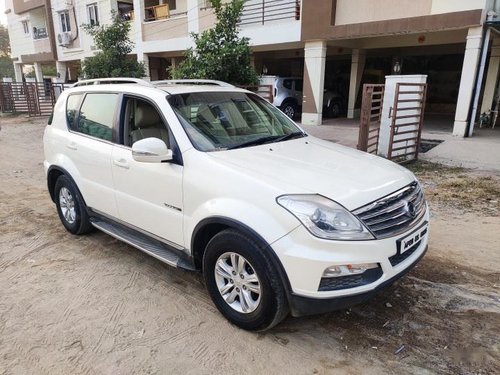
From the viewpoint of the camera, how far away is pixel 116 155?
3.76 meters

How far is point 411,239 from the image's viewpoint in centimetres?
281

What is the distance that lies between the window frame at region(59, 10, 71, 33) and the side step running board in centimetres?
2727

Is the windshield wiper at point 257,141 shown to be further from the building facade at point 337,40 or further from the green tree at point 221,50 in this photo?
the building facade at point 337,40

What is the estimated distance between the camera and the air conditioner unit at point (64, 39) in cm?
2634

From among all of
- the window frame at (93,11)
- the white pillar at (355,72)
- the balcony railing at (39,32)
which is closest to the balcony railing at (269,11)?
the white pillar at (355,72)

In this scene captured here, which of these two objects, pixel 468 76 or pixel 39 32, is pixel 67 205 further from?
pixel 39 32

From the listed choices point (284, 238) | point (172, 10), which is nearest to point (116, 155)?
point (284, 238)

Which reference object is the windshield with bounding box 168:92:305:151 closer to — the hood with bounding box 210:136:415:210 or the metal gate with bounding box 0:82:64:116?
the hood with bounding box 210:136:415:210

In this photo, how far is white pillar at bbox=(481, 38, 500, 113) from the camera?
44.0ft

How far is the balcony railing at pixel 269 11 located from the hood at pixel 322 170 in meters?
12.7

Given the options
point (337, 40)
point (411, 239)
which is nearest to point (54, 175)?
point (411, 239)

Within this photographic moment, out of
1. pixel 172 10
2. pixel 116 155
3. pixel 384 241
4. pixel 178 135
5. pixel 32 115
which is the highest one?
pixel 172 10

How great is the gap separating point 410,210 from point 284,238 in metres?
1.05

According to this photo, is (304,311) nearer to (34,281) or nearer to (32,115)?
(34,281)
